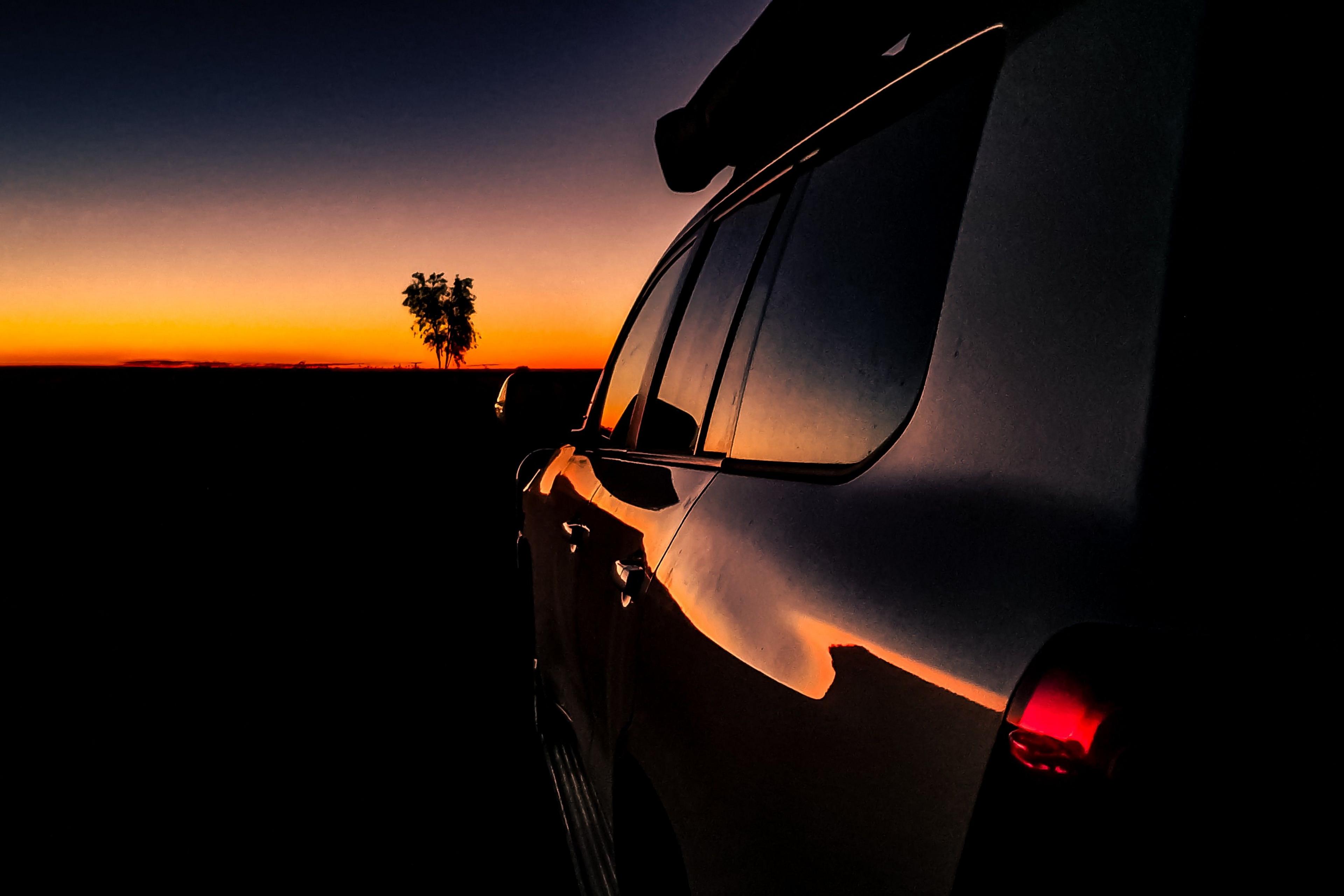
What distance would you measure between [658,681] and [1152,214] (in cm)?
113

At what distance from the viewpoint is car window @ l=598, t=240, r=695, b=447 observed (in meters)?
2.41

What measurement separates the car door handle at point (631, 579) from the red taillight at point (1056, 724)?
1.00 meters

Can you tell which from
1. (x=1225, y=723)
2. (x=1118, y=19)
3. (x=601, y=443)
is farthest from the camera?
(x=601, y=443)

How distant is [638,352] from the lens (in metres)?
2.70

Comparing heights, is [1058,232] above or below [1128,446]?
above

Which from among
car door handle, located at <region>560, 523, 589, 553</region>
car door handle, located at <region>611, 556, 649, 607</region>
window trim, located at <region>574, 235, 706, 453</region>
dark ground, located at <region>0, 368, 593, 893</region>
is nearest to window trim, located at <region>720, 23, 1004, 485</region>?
car door handle, located at <region>611, 556, 649, 607</region>

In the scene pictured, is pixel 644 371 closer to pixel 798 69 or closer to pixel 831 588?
pixel 798 69

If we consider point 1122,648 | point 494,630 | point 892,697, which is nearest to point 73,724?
point 494,630

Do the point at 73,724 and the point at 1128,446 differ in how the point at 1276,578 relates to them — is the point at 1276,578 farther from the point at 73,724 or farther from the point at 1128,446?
the point at 73,724

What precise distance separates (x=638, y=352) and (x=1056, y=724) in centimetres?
218

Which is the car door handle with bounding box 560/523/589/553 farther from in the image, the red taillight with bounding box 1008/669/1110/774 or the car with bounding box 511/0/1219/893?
the red taillight with bounding box 1008/669/1110/774

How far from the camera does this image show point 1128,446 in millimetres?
680

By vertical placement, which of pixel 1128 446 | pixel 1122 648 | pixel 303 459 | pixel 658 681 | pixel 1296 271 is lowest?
pixel 303 459

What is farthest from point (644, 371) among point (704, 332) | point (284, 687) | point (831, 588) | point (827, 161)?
point (284, 687)
